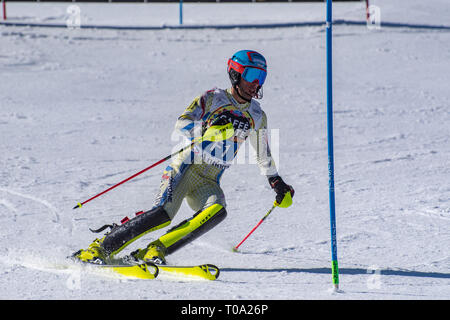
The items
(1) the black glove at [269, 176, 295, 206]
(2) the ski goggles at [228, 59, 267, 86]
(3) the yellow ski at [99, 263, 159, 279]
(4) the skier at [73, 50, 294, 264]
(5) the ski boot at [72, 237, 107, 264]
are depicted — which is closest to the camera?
(3) the yellow ski at [99, 263, 159, 279]

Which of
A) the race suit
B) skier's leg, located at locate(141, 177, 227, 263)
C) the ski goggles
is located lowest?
skier's leg, located at locate(141, 177, 227, 263)

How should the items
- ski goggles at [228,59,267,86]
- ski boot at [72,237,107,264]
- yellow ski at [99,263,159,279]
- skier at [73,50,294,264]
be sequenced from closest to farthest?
1. yellow ski at [99,263,159,279]
2. ski boot at [72,237,107,264]
3. skier at [73,50,294,264]
4. ski goggles at [228,59,267,86]

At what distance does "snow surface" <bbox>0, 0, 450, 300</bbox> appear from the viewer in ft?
15.4

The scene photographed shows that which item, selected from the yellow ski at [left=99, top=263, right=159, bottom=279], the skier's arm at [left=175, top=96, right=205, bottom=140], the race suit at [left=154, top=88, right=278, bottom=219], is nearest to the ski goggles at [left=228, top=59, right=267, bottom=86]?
the race suit at [left=154, top=88, right=278, bottom=219]

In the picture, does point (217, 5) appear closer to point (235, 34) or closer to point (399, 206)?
point (235, 34)

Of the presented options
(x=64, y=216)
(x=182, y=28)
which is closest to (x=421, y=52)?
(x=182, y=28)

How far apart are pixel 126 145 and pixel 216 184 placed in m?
4.09

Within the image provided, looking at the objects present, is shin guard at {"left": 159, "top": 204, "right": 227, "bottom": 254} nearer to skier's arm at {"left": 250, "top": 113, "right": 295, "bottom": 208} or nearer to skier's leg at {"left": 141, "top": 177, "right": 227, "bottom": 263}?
skier's leg at {"left": 141, "top": 177, "right": 227, "bottom": 263}

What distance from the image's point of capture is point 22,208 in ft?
20.9

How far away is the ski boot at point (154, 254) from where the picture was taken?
4.56 metres

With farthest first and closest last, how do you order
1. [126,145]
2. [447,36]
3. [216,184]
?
[447,36] → [126,145] → [216,184]

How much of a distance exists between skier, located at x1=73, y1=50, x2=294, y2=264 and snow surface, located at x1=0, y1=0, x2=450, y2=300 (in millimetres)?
339

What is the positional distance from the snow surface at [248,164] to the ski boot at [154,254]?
21 cm

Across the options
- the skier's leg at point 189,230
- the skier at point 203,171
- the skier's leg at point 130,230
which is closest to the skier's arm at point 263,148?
the skier at point 203,171
